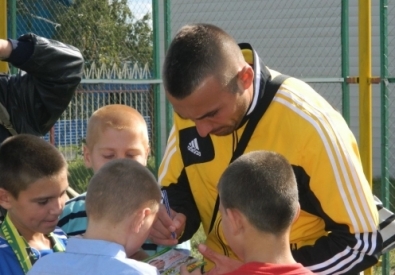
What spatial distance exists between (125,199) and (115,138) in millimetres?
915

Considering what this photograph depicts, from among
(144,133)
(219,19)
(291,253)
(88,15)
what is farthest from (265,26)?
(291,253)

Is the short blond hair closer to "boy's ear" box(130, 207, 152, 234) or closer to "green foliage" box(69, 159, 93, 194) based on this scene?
"boy's ear" box(130, 207, 152, 234)

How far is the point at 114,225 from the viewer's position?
8.78ft

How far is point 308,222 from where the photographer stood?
2.96 m

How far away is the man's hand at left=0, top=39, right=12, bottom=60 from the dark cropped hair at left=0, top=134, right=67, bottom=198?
22.0 inches

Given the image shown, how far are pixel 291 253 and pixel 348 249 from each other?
0.73 ft

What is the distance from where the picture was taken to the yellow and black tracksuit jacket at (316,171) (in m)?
2.75

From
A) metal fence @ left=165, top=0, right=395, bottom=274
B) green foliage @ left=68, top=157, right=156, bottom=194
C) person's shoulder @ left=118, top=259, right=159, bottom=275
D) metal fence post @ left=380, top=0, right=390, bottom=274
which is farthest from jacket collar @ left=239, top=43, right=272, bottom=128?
metal fence @ left=165, top=0, right=395, bottom=274

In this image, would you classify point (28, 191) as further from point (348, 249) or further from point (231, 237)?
point (348, 249)

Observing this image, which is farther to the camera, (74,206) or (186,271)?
(74,206)

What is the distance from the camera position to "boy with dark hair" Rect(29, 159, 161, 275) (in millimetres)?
2518


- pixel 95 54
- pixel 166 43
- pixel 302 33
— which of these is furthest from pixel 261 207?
pixel 302 33

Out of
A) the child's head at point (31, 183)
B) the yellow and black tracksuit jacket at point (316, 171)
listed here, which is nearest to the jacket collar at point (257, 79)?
the yellow and black tracksuit jacket at point (316, 171)

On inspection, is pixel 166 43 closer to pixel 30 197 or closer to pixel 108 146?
pixel 108 146
